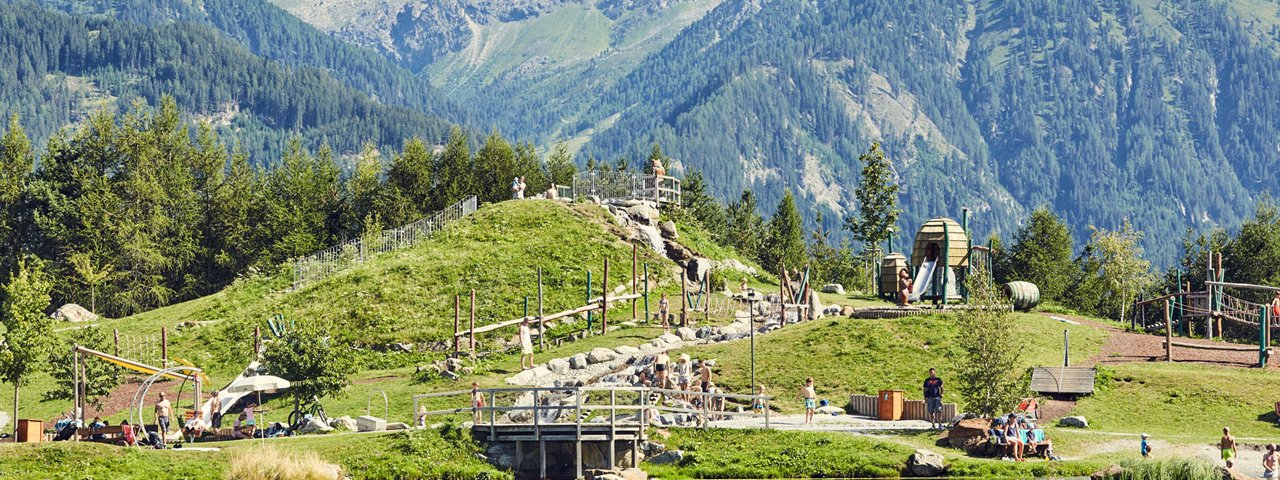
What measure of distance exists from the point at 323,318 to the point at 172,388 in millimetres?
10113

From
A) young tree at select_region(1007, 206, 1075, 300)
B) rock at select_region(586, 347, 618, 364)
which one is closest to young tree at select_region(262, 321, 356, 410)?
rock at select_region(586, 347, 618, 364)

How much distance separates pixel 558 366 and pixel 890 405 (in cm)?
1679

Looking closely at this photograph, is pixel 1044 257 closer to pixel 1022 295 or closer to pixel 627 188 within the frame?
pixel 627 188

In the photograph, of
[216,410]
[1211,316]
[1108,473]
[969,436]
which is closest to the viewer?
[1108,473]

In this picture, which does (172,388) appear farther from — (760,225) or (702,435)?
(760,225)

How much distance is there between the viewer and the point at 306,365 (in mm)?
56062

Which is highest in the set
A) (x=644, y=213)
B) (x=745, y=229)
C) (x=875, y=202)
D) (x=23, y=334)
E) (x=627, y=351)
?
(x=745, y=229)

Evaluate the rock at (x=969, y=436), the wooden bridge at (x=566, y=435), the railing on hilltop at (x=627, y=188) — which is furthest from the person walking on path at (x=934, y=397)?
the railing on hilltop at (x=627, y=188)

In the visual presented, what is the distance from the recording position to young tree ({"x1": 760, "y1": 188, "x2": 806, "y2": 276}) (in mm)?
148125

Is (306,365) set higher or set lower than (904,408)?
higher

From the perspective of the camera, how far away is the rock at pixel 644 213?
10294cm

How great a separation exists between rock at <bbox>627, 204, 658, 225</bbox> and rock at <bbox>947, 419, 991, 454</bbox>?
53786 mm

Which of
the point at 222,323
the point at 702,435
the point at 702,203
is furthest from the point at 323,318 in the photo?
the point at 702,203

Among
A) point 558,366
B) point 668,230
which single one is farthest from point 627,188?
point 558,366
